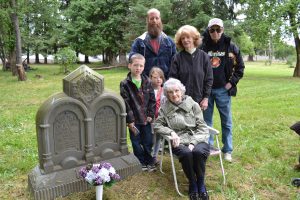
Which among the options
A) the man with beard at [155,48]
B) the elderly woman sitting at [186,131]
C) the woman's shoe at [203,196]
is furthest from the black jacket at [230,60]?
the woman's shoe at [203,196]

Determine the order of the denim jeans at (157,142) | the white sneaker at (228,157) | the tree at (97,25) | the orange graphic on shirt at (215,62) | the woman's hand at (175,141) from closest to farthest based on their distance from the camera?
the woman's hand at (175,141)
the denim jeans at (157,142)
the orange graphic on shirt at (215,62)
the white sneaker at (228,157)
the tree at (97,25)

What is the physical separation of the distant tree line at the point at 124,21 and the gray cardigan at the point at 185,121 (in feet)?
51.2

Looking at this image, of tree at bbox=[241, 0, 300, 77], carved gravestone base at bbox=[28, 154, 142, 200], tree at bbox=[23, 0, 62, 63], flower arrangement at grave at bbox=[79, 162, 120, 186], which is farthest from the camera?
tree at bbox=[23, 0, 62, 63]

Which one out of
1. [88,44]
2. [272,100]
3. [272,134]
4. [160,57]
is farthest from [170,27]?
[160,57]

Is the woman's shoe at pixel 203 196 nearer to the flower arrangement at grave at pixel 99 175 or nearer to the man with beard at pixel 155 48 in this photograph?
the flower arrangement at grave at pixel 99 175

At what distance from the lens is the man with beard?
16.3 ft

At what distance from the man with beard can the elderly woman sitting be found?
2.70 feet

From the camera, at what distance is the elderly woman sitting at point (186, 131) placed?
402cm

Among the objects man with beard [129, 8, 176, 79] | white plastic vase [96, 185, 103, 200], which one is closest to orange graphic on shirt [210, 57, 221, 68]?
man with beard [129, 8, 176, 79]

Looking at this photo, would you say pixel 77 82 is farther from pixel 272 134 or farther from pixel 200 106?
pixel 272 134

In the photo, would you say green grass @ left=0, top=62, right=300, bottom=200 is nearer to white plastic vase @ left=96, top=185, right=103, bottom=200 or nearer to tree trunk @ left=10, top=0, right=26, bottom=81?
white plastic vase @ left=96, top=185, right=103, bottom=200

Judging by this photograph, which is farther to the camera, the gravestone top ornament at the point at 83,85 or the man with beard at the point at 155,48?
the man with beard at the point at 155,48

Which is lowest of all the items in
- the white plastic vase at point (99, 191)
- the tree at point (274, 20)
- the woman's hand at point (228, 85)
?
the white plastic vase at point (99, 191)

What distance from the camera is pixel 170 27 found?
2312 centimetres
